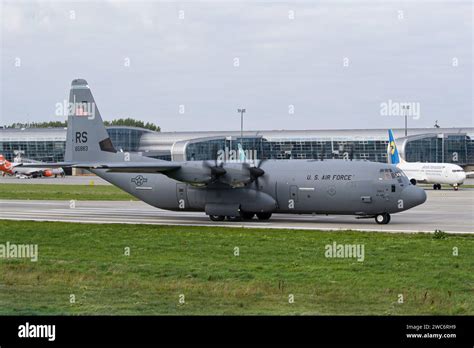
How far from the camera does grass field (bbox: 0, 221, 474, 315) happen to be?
16.6m

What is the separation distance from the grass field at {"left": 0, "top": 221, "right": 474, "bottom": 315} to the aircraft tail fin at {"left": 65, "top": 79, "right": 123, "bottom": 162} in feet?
41.4

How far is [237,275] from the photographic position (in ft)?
68.2

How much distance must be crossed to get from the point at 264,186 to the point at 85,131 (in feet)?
39.3

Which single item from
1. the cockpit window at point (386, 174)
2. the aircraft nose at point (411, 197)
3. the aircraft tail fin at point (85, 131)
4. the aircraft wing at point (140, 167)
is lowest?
the aircraft nose at point (411, 197)

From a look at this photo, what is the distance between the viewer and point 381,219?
120ft

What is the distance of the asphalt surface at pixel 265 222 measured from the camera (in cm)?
3541

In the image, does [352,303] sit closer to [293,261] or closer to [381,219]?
[293,261]

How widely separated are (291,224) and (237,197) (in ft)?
11.0

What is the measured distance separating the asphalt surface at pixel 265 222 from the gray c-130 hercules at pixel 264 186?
0.76 m

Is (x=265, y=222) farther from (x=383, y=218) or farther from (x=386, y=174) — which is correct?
(x=386, y=174)

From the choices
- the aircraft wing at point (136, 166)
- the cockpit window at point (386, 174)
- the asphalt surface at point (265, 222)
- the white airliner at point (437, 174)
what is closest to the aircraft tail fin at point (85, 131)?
the asphalt surface at point (265, 222)

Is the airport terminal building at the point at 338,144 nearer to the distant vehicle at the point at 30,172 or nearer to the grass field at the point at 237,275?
the distant vehicle at the point at 30,172

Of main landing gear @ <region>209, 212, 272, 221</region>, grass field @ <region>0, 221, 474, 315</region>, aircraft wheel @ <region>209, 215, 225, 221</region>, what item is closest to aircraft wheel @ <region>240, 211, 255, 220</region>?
main landing gear @ <region>209, 212, 272, 221</region>

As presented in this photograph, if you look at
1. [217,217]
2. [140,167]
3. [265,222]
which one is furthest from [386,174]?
[140,167]
